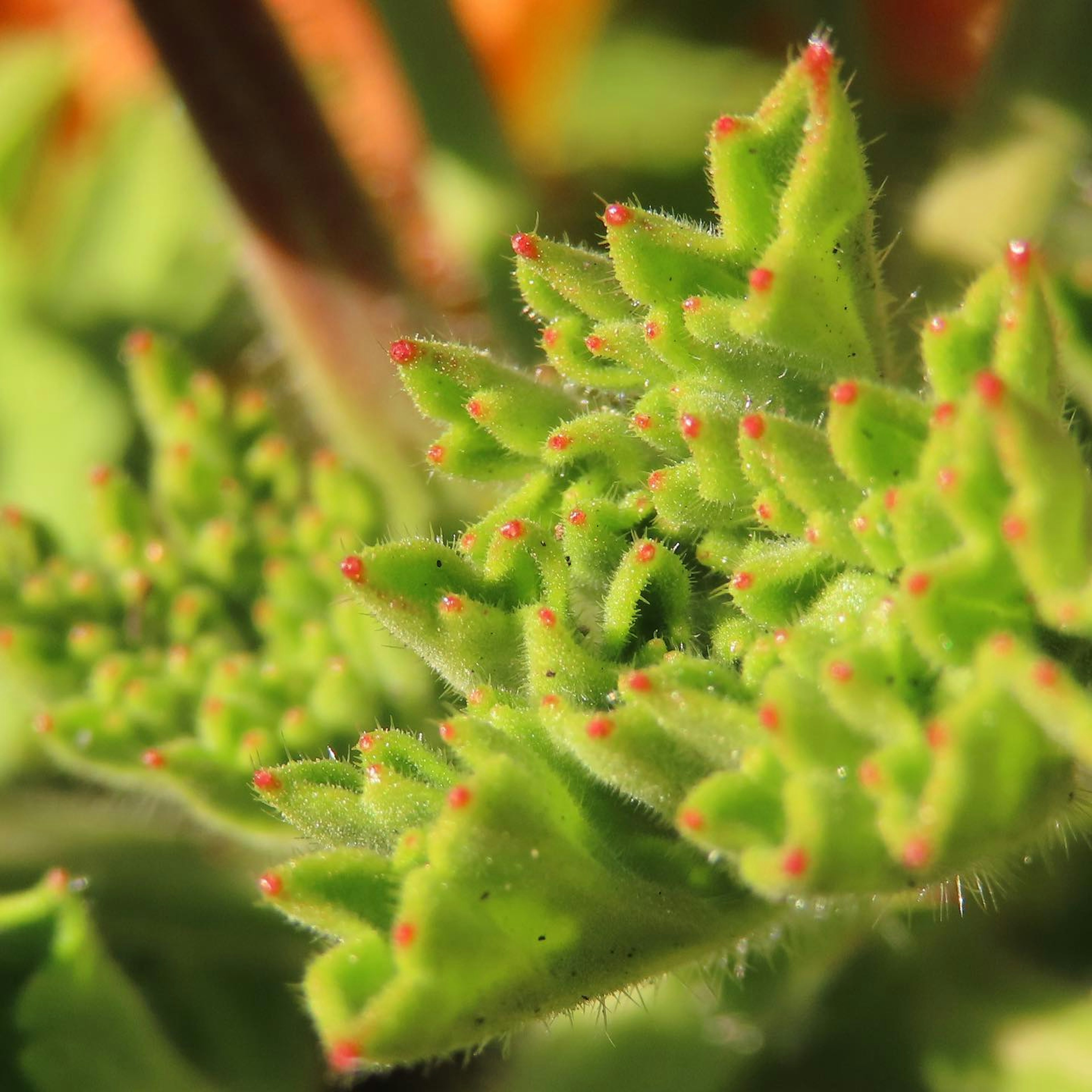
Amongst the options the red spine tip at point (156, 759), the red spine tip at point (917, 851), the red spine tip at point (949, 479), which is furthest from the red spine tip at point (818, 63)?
the red spine tip at point (156, 759)

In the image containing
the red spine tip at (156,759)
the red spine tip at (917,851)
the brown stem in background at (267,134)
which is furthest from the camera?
the brown stem in background at (267,134)

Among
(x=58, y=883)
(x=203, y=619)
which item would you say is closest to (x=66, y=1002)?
(x=58, y=883)

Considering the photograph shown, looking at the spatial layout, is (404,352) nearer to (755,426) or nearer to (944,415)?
(755,426)

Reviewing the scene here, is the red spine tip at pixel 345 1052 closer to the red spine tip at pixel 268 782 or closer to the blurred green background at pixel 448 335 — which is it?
the red spine tip at pixel 268 782

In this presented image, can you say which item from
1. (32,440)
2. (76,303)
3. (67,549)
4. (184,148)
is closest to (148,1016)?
(67,549)

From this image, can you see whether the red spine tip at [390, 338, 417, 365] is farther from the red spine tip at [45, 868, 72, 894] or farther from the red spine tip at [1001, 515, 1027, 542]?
the red spine tip at [45, 868, 72, 894]

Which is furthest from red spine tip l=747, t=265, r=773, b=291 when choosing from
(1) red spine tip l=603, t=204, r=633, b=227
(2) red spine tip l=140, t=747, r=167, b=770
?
(2) red spine tip l=140, t=747, r=167, b=770
